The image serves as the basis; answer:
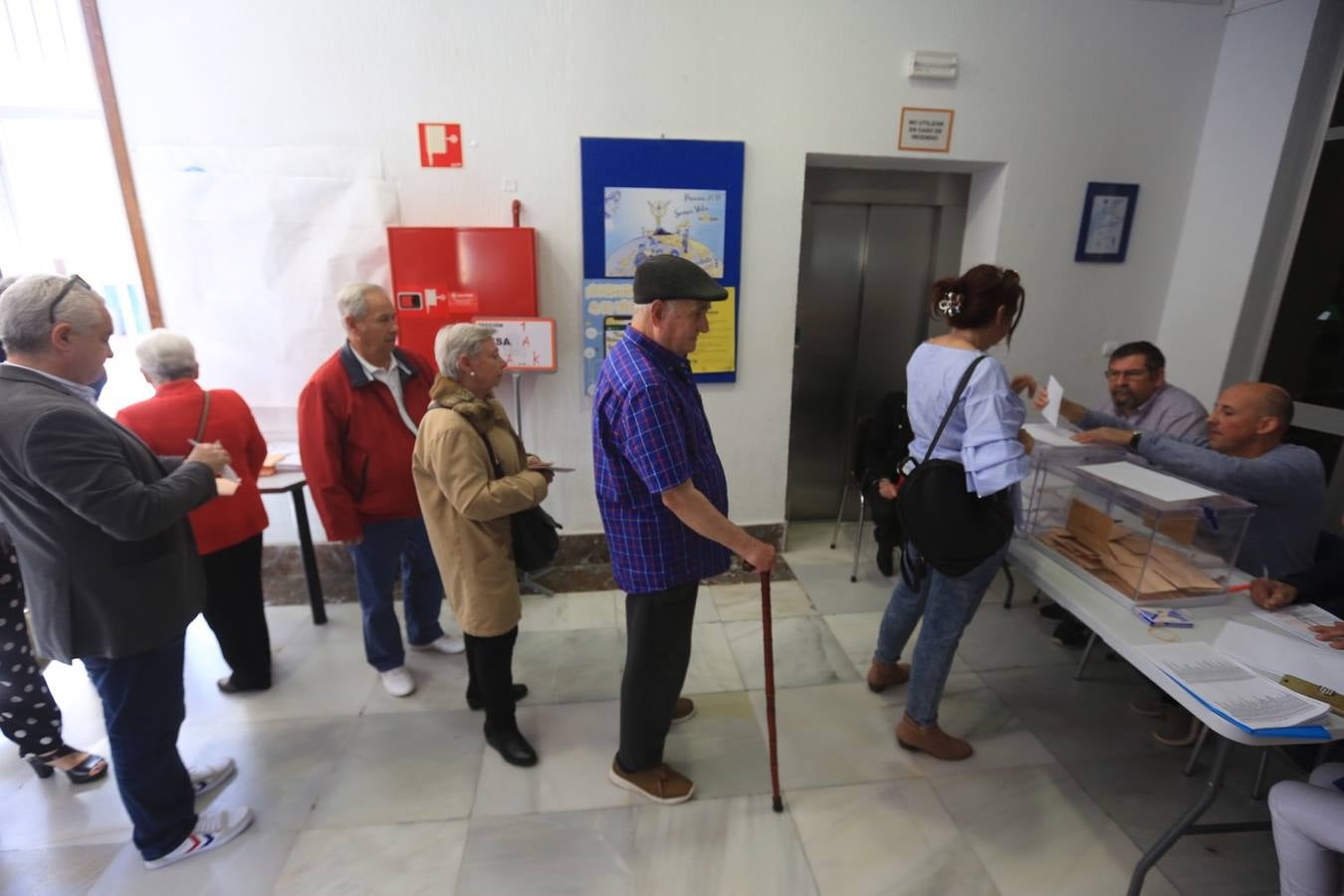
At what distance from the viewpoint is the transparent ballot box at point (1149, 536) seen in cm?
183

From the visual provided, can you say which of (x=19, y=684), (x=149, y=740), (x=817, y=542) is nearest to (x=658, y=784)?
(x=149, y=740)

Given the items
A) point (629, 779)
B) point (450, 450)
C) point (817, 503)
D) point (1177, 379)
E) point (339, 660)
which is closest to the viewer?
point (450, 450)

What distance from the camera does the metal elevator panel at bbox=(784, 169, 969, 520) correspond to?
363 centimetres

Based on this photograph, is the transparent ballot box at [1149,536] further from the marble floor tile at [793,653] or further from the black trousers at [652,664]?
the black trousers at [652,664]

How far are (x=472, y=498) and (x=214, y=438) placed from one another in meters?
1.09

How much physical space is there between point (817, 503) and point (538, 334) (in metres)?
2.25

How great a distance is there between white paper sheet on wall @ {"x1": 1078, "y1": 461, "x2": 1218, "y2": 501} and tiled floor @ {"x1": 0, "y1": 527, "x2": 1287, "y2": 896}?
105 cm

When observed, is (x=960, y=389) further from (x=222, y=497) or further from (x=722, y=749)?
(x=222, y=497)

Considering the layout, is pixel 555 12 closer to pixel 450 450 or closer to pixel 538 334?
pixel 538 334

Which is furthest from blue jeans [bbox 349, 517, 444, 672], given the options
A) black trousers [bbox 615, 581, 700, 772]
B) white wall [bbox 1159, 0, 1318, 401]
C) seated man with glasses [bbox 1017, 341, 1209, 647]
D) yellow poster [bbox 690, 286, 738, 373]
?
white wall [bbox 1159, 0, 1318, 401]

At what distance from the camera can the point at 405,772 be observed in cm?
215

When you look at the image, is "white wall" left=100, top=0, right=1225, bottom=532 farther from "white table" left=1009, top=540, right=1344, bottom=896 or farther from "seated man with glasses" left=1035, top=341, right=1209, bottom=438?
"white table" left=1009, top=540, right=1344, bottom=896

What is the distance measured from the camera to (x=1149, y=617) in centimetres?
176

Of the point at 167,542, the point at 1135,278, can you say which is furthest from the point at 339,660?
the point at 1135,278
